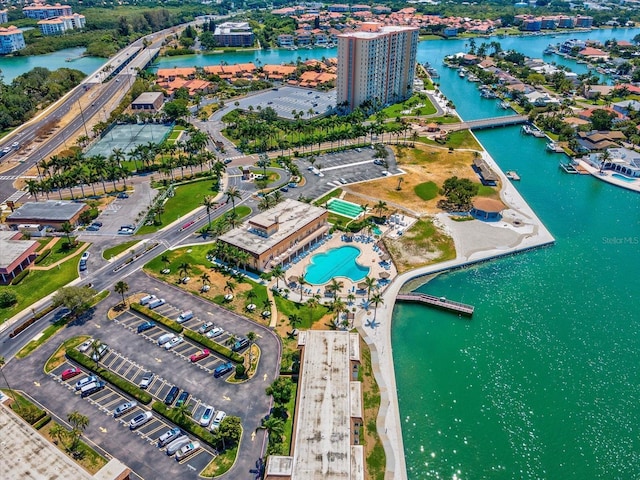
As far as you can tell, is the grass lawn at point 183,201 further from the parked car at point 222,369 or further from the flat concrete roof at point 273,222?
the parked car at point 222,369

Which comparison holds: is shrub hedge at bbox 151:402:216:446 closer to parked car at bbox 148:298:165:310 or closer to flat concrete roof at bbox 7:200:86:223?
parked car at bbox 148:298:165:310

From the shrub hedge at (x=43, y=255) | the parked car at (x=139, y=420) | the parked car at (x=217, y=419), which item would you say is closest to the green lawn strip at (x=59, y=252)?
the shrub hedge at (x=43, y=255)

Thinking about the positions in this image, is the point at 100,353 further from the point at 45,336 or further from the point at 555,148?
the point at 555,148

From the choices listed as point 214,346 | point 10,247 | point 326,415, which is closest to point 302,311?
point 214,346

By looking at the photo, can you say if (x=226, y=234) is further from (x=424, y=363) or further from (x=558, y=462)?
(x=558, y=462)

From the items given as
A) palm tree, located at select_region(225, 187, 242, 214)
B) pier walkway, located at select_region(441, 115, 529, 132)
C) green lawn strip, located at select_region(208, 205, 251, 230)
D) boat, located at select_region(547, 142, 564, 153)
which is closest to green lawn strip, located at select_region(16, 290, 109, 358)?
green lawn strip, located at select_region(208, 205, 251, 230)
